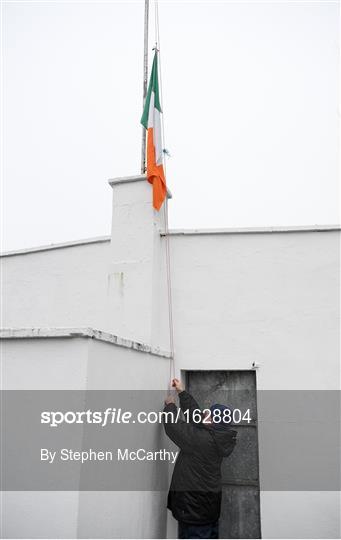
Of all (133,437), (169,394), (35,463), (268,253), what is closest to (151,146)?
(268,253)

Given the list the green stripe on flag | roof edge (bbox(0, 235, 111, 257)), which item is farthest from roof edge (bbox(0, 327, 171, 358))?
the green stripe on flag

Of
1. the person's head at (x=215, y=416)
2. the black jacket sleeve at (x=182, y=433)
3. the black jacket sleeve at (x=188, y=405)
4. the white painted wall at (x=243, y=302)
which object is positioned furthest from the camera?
the white painted wall at (x=243, y=302)

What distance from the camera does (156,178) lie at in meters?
5.77

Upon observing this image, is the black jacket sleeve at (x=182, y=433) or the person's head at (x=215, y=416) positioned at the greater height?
the person's head at (x=215, y=416)

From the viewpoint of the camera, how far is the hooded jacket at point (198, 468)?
4.77 metres

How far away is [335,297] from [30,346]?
3403 mm

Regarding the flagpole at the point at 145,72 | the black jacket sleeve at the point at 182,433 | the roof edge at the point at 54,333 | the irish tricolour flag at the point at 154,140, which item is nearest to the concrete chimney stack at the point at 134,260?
the irish tricolour flag at the point at 154,140

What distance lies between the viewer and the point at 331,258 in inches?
216

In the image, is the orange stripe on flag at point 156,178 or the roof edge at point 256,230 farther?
the orange stripe on flag at point 156,178

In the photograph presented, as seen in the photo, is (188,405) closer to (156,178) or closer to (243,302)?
(243,302)

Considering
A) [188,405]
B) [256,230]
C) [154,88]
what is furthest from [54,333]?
[154,88]

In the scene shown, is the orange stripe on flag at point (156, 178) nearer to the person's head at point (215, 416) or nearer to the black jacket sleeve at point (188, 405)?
the black jacket sleeve at point (188, 405)

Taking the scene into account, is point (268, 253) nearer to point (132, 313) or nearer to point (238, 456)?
point (132, 313)

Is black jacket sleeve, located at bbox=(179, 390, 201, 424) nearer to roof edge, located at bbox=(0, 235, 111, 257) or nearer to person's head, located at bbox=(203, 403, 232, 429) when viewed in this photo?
person's head, located at bbox=(203, 403, 232, 429)
